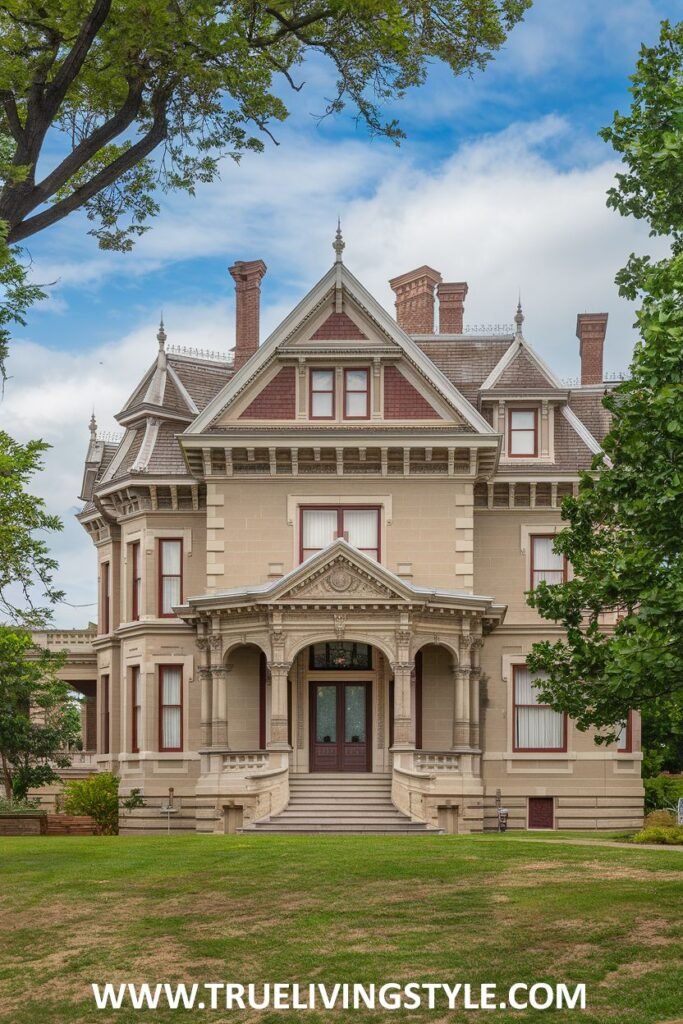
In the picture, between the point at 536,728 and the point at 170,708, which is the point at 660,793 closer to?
the point at 536,728

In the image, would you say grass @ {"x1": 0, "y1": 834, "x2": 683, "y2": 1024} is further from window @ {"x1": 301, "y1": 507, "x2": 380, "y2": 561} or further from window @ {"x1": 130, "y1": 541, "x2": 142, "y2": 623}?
window @ {"x1": 130, "y1": 541, "x2": 142, "y2": 623}

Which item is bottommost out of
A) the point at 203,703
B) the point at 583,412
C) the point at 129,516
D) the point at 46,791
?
the point at 46,791

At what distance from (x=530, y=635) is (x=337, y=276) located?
11.7m

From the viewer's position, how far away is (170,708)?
142 ft

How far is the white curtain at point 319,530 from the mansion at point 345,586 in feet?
0.20

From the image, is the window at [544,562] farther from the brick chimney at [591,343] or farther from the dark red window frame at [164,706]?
the dark red window frame at [164,706]

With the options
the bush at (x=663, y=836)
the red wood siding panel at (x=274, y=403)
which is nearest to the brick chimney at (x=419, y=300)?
the red wood siding panel at (x=274, y=403)

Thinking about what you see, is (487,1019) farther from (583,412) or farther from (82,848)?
(583,412)

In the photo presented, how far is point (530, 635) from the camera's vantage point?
43.6m

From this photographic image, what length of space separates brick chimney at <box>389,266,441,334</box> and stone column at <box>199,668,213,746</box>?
1535cm

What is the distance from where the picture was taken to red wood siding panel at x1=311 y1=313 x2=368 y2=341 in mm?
41656

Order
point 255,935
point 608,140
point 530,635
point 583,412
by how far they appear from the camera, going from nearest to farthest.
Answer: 1. point 255,935
2. point 608,140
3. point 530,635
4. point 583,412

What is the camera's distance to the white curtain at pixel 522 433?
44.1 m

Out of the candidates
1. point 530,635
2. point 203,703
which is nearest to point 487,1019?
point 203,703
